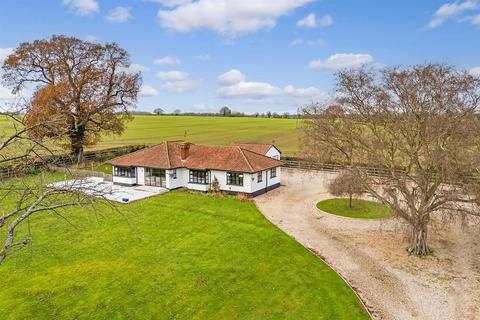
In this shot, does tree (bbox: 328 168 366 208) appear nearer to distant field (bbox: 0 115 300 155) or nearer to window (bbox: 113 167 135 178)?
window (bbox: 113 167 135 178)

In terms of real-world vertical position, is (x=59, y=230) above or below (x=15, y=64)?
below

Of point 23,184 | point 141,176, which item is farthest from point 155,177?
point 23,184

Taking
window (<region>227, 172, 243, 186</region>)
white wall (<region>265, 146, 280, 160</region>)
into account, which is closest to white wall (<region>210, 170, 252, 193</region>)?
window (<region>227, 172, 243, 186</region>)

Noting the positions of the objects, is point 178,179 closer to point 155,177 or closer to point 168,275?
point 155,177

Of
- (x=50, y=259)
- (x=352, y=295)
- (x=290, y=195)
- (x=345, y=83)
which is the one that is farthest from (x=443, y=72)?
(x=50, y=259)

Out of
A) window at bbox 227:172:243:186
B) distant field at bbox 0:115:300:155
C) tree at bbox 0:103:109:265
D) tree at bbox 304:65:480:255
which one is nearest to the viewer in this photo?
tree at bbox 0:103:109:265

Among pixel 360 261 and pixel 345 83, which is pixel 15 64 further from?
pixel 360 261
